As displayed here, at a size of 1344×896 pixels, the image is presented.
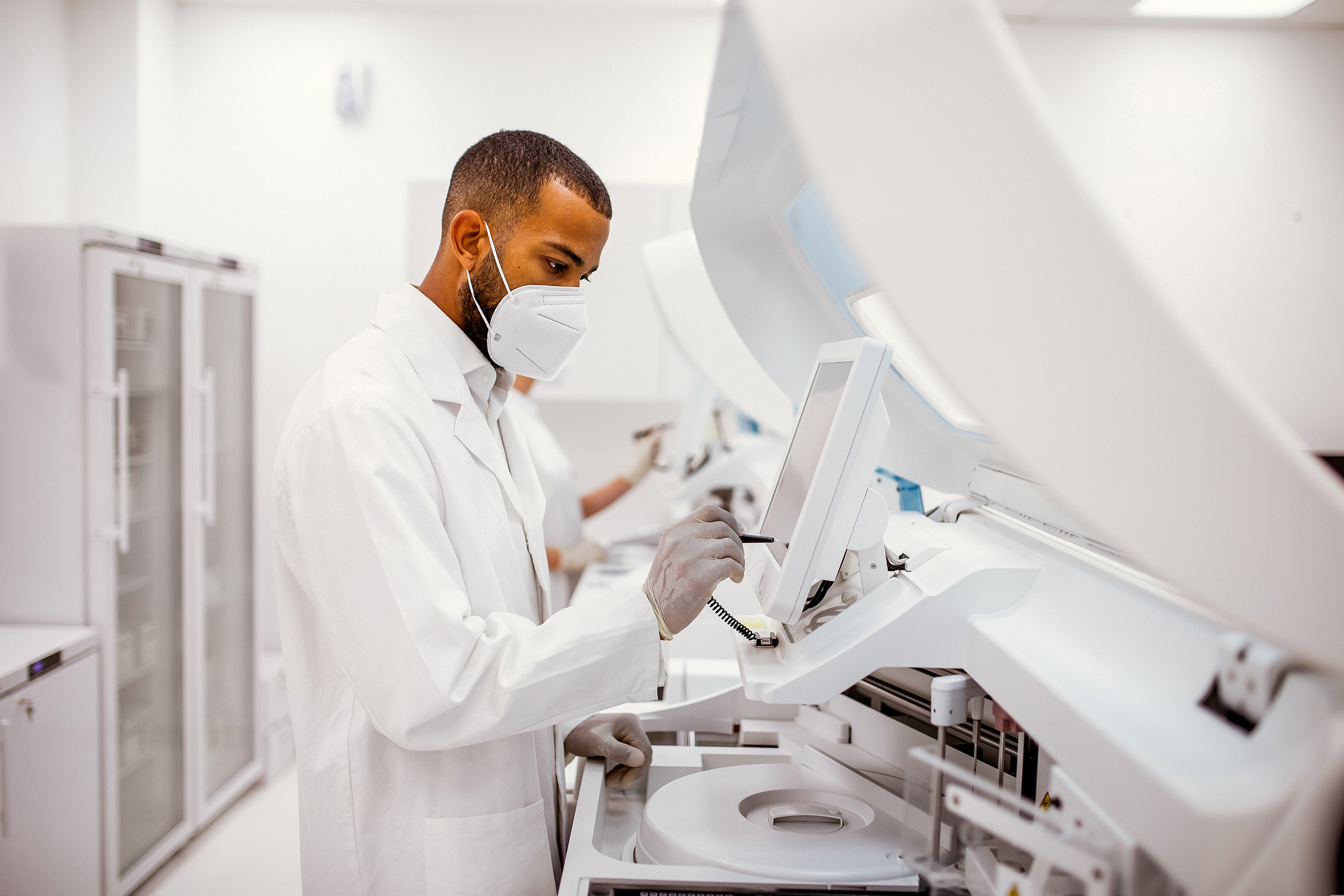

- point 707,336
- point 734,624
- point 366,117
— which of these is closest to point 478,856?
point 734,624

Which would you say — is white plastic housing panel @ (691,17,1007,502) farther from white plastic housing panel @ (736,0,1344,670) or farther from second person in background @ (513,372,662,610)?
second person in background @ (513,372,662,610)

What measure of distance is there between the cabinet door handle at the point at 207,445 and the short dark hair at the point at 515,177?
7.27 feet

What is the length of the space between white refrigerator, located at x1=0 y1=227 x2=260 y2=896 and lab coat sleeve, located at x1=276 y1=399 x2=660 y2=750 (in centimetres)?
196

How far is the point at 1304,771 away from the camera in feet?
1.65

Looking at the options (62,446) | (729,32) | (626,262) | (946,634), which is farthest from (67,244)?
(946,634)

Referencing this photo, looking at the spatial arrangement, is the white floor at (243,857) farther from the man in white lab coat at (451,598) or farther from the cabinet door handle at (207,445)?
the man in white lab coat at (451,598)

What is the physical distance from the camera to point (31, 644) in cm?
240

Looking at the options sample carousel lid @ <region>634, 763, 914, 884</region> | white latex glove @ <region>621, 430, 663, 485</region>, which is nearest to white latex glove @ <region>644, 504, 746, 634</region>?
sample carousel lid @ <region>634, 763, 914, 884</region>

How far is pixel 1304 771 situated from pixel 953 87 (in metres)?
0.43

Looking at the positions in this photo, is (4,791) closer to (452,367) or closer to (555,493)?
(555,493)

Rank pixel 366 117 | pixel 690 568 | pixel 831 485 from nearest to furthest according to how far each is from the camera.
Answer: pixel 831 485
pixel 690 568
pixel 366 117

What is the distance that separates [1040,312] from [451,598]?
0.68 meters

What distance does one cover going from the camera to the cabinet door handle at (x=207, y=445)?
119 inches

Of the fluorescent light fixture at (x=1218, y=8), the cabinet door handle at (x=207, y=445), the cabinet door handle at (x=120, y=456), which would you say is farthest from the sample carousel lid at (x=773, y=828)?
the fluorescent light fixture at (x=1218, y=8)
